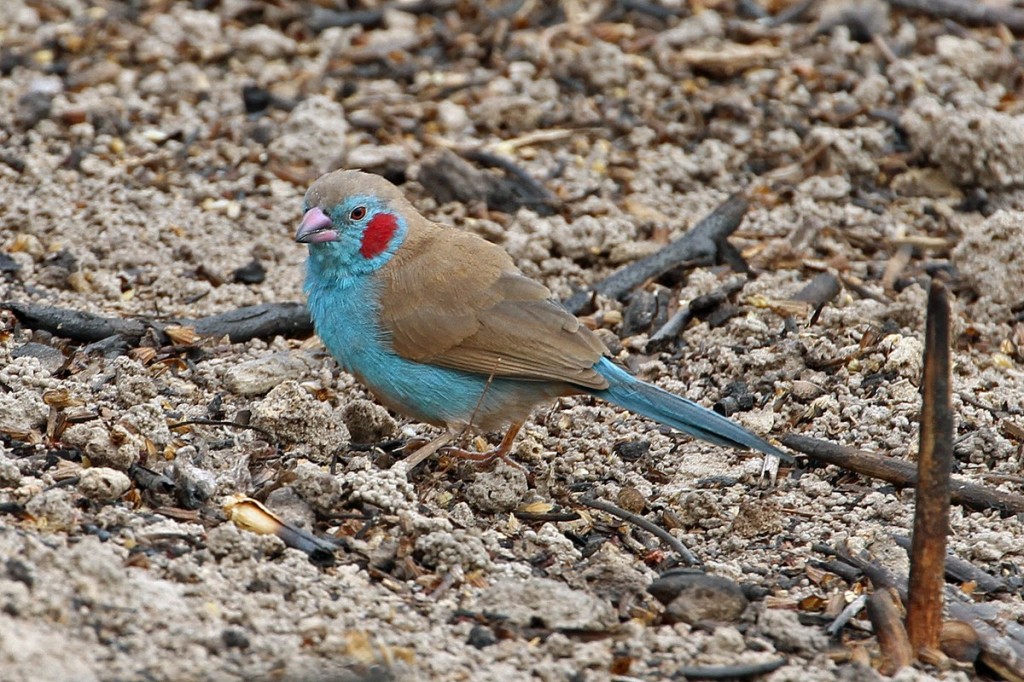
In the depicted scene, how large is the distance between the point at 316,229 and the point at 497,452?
115cm

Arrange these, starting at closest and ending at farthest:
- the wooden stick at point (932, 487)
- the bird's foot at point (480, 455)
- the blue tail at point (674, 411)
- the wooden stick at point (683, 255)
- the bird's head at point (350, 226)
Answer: the wooden stick at point (932, 487), the blue tail at point (674, 411), the bird's foot at point (480, 455), the bird's head at point (350, 226), the wooden stick at point (683, 255)

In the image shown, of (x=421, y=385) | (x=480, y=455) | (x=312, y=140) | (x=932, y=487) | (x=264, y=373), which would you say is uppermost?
(x=932, y=487)

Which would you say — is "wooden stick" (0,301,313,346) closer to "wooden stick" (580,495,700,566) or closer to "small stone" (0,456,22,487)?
"small stone" (0,456,22,487)

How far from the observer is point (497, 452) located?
206 inches

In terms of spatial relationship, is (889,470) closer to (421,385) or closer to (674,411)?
(674,411)

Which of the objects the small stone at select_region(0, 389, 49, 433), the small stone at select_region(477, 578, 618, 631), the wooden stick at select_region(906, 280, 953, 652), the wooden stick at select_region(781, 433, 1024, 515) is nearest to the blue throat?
the wooden stick at select_region(781, 433, 1024, 515)

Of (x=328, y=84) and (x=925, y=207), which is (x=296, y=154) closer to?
(x=328, y=84)

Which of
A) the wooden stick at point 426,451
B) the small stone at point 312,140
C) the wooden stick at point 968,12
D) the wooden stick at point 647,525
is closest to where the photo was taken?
the wooden stick at point 647,525

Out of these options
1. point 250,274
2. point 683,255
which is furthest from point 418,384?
point 683,255

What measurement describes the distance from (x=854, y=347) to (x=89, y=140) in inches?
169

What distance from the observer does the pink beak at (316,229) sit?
5332mm

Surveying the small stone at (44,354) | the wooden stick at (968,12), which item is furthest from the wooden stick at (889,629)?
the wooden stick at (968,12)

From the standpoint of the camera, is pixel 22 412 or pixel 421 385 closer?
pixel 22 412

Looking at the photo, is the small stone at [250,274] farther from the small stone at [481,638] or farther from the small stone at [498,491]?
the small stone at [481,638]
